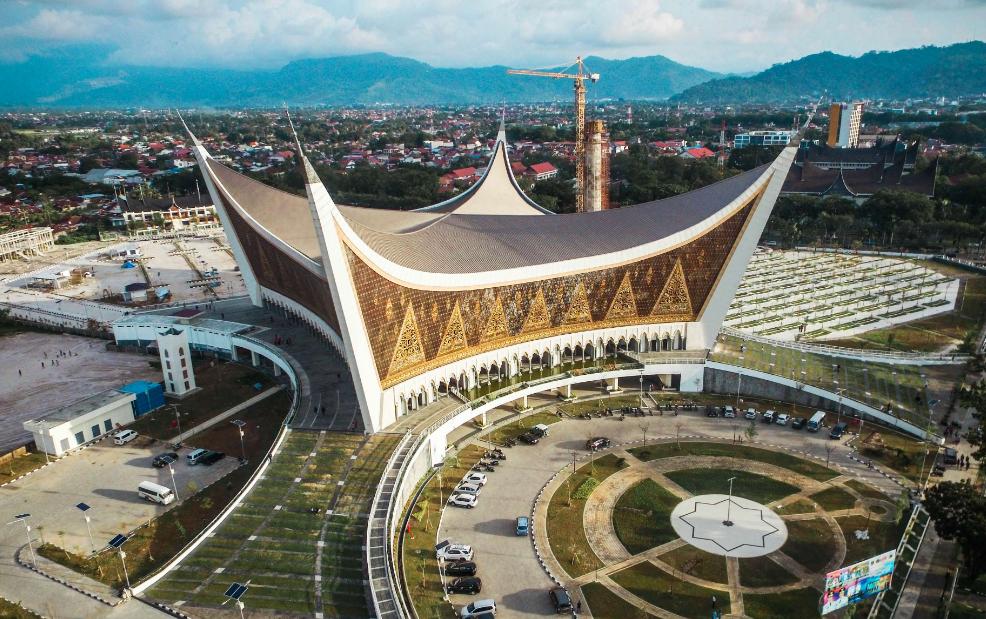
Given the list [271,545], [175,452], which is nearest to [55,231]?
[175,452]

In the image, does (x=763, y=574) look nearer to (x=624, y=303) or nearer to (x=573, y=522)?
(x=573, y=522)

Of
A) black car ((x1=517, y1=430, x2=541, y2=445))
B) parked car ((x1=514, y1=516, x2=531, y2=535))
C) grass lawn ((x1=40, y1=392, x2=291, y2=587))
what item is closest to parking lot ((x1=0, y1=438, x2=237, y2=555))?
grass lawn ((x1=40, y1=392, x2=291, y2=587))

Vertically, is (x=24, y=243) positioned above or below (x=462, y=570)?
above

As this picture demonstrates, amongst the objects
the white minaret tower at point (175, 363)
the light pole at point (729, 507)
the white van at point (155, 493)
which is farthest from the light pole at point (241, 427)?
the light pole at point (729, 507)

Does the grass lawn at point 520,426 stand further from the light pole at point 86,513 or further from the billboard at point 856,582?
the light pole at point 86,513

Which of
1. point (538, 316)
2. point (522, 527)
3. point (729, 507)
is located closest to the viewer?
point (522, 527)

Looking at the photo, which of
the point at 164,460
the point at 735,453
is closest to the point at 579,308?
the point at 735,453
